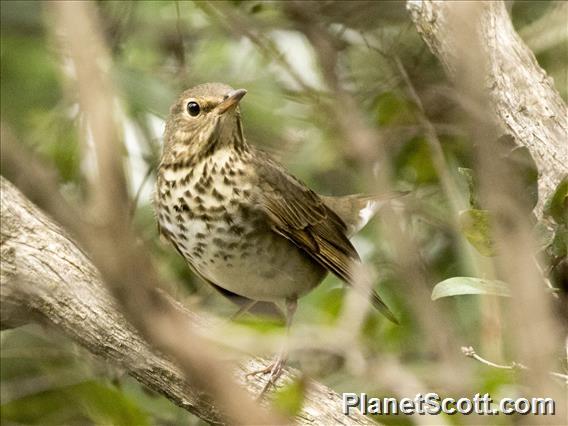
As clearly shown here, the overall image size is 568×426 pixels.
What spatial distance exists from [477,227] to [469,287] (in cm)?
22

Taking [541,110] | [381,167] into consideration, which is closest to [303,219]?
[381,167]

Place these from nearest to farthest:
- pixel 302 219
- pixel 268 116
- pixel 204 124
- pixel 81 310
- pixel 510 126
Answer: pixel 510 126
pixel 81 310
pixel 204 124
pixel 302 219
pixel 268 116

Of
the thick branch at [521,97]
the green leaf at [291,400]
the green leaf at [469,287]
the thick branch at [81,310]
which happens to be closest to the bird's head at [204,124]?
the thick branch at [81,310]

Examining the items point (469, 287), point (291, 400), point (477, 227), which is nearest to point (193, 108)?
point (469, 287)

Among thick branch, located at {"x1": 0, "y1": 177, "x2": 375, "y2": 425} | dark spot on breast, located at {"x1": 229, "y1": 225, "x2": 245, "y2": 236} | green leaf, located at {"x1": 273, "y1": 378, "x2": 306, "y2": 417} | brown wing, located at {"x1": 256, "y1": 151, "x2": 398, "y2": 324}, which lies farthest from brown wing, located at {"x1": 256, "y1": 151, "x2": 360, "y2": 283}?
green leaf, located at {"x1": 273, "y1": 378, "x2": 306, "y2": 417}

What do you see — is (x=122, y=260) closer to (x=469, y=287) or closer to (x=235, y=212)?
(x=469, y=287)

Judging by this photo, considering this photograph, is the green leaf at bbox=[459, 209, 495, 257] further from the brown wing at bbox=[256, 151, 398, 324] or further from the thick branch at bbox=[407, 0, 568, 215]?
the brown wing at bbox=[256, 151, 398, 324]

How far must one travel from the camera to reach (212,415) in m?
2.84

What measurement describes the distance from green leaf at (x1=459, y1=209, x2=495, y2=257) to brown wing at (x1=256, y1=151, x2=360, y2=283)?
A: 161 centimetres

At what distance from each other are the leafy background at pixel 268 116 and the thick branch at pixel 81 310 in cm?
37

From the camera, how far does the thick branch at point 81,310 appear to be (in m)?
2.87

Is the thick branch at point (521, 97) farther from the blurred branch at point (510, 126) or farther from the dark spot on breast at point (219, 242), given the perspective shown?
the dark spot on breast at point (219, 242)

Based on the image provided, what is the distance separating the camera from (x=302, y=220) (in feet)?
13.6

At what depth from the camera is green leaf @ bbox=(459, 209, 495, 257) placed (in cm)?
221
